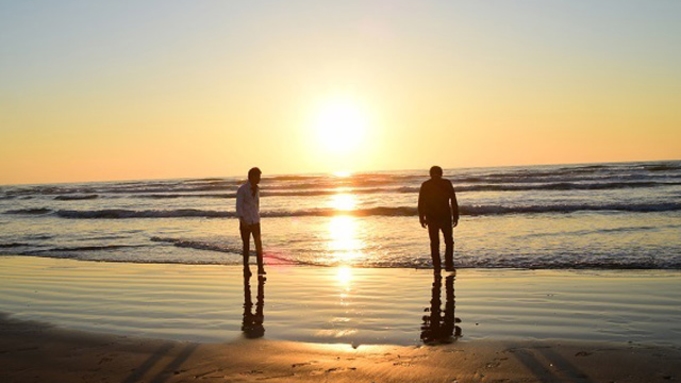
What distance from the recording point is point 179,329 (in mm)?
6730

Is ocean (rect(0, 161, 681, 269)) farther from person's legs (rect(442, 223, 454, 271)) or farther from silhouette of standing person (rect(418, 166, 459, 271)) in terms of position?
silhouette of standing person (rect(418, 166, 459, 271))

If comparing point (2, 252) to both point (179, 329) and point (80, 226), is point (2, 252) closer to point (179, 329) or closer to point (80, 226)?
point (80, 226)

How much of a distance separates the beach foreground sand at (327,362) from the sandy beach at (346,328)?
0.02 m

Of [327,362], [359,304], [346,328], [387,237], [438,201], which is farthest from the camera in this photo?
[387,237]

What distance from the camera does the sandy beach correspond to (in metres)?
5.08

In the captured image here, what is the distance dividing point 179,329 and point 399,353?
2585 mm

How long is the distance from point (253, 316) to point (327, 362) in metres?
2.31

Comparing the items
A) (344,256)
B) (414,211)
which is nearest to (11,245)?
(344,256)

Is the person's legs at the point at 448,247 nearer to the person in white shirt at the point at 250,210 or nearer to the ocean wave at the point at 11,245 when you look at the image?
the person in white shirt at the point at 250,210

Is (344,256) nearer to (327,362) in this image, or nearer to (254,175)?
(254,175)

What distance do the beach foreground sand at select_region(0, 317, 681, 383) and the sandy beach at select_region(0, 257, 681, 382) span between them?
0.02 meters

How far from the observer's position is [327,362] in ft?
17.4

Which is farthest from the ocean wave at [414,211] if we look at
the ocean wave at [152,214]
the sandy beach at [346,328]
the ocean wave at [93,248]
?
the sandy beach at [346,328]

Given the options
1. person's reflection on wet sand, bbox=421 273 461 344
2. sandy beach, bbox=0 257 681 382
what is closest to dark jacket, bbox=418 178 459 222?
sandy beach, bbox=0 257 681 382
